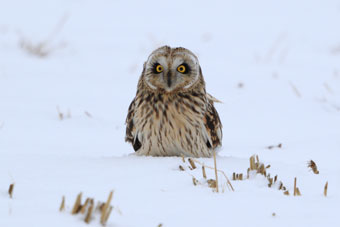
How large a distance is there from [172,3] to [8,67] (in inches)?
414

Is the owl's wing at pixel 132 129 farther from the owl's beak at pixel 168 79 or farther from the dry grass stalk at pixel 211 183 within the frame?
the dry grass stalk at pixel 211 183

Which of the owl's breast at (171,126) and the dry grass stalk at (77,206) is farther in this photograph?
the owl's breast at (171,126)

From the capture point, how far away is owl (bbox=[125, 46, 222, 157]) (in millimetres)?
4066

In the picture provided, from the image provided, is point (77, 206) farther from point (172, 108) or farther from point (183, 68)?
point (183, 68)

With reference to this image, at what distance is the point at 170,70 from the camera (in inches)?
159

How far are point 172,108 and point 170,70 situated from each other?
28 cm

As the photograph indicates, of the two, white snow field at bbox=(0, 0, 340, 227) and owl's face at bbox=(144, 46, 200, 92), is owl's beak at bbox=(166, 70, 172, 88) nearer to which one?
owl's face at bbox=(144, 46, 200, 92)

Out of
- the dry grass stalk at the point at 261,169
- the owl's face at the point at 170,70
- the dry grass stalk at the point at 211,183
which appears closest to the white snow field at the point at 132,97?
Result: the dry grass stalk at the point at 211,183

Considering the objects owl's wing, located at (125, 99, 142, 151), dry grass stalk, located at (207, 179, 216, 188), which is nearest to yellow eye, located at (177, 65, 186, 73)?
owl's wing, located at (125, 99, 142, 151)

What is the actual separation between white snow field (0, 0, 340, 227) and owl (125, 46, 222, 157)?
0.99ft

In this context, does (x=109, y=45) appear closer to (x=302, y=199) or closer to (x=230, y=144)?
(x=230, y=144)

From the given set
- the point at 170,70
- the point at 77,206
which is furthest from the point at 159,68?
the point at 77,206

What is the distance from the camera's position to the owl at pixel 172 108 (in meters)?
4.07

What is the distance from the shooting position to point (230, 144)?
18.2 ft
